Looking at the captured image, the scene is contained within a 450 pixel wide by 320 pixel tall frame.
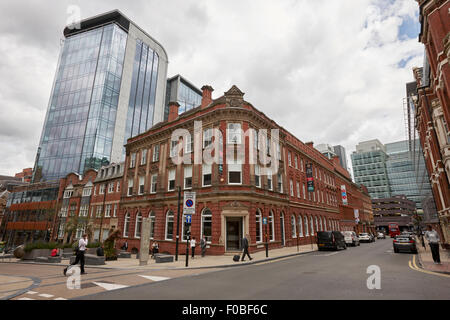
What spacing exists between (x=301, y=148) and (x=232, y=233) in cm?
1987

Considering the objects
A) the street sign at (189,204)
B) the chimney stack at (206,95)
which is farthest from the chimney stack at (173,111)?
the street sign at (189,204)

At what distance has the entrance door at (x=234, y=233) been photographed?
20377 millimetres

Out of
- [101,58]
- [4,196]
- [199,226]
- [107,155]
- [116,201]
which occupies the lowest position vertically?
[199,226]

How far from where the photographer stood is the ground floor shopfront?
1992 centimetres

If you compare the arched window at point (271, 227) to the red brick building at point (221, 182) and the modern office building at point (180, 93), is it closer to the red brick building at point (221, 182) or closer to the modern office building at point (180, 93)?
the red brick building at point (221, 182)

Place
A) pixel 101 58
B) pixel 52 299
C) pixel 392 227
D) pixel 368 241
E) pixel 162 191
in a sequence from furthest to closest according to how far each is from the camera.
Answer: pixel 101 58 → pixel 392 227 → pixel 368 241 → pixel 162 191 → pixel 52 299

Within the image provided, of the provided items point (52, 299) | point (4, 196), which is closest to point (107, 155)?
point (4, 196)

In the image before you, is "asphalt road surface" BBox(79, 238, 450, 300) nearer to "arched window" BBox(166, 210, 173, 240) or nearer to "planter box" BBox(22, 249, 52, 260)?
"arched window" BBox(166, 210, 173, 240)

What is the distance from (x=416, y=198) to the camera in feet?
388

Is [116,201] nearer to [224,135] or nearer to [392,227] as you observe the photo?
[224,135]

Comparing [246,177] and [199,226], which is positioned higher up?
[246,177]

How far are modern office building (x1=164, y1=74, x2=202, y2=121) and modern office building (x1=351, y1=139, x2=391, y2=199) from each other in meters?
105

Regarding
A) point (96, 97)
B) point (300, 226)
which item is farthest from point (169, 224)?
point (96, 97)

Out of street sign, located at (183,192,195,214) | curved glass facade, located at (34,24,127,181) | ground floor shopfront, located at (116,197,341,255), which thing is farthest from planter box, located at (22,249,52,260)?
curved glass facade, located at (34,24,127,181)
